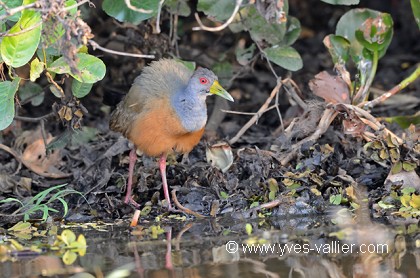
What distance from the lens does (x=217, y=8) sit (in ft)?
21.9

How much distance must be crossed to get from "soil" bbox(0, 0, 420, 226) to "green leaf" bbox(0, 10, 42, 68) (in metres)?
1.04

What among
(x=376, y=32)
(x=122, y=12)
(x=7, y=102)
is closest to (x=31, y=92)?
(x=122, y=12)

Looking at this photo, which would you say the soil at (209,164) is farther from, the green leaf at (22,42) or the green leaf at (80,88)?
the green leaf at (22,42)

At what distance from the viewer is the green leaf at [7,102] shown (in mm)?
5570

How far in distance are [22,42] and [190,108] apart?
1.41 meters

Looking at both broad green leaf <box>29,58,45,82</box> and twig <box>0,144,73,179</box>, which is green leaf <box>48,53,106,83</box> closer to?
broad green leaf <box>29,58,45,82</box>

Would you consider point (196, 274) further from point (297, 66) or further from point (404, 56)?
point (404, 56)

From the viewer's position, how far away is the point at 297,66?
692 cm

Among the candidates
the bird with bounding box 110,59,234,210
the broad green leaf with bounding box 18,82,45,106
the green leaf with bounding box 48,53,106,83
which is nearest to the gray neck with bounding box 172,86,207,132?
the bird with bounding box 110,59,234,210

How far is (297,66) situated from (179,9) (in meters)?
1.14

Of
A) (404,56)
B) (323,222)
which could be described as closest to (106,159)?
(323,222)

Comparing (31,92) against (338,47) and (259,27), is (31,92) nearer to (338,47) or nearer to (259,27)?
(259,27)

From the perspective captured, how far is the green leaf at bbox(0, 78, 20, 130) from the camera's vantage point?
5.57 meters

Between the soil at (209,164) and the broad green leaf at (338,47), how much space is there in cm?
41
